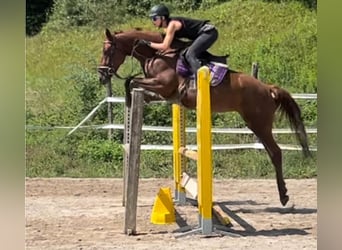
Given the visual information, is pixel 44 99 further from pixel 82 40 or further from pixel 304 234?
pixel 304 234

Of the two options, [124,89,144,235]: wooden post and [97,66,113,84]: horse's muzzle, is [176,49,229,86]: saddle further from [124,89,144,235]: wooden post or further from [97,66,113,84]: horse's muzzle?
[124,89,144,235]: wooden post

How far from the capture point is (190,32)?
3346 millimetres

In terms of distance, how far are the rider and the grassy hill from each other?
1.68m

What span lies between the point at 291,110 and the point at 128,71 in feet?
8.74

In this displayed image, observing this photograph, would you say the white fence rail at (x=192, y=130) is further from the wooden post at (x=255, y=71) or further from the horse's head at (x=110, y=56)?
the horse's head at (x=110, y=56)

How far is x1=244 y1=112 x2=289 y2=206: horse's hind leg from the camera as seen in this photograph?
3.48m

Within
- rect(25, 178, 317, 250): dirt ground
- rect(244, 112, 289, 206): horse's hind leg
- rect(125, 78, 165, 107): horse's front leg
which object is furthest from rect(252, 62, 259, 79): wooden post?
rect(125, 78, 165, 107): horse's front leg

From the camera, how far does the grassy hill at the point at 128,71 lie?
5.16 m

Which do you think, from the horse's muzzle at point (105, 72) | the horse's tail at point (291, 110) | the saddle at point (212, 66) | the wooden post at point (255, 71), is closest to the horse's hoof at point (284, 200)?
the horse's tail at point (291, 110)

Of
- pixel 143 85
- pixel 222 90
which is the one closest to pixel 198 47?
pixel 222 90
